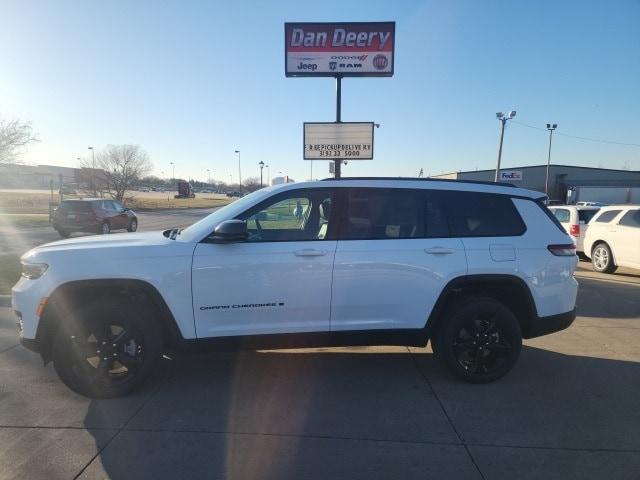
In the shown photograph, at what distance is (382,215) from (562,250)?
1.74 m

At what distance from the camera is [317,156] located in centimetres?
1137

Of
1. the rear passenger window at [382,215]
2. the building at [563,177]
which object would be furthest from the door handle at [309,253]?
the building at [563,177]

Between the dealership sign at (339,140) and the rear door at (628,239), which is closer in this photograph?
the rear door at (628,239)

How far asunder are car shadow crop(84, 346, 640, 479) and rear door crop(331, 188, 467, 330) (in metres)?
0.67

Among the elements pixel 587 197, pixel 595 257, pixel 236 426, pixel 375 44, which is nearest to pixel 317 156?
pixel 375 44

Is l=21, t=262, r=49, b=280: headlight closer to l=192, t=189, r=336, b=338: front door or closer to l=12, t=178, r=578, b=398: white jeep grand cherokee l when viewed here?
l=12, t=178, r=578, b=398: white jeep grand cherokee l

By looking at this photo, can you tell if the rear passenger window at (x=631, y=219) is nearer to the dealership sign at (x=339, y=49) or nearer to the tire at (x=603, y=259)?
the tire at (x=603, y=259)

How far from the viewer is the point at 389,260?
3.86 meters

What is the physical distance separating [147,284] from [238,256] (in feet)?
2.53

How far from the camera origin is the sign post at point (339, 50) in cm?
1091

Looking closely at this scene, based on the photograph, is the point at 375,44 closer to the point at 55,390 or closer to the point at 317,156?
the point at 317,156

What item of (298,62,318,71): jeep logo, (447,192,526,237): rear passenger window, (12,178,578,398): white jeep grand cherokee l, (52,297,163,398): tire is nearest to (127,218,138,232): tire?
(298,62,318,71): jeep logo

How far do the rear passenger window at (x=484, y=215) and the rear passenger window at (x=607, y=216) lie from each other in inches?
326

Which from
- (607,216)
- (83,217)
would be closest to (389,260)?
(607,216)
